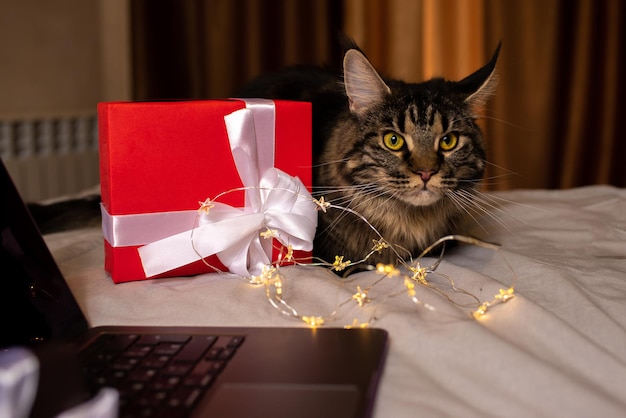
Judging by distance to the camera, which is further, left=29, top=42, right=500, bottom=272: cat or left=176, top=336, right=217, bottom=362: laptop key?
left=29, top=42, right=500, bottom=272: cat

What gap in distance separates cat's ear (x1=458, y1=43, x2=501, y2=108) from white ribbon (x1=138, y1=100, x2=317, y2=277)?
0.36 metres

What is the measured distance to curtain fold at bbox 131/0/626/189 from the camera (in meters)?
2.31

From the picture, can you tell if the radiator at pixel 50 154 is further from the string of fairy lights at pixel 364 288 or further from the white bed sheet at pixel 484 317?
the string of fairy lights at pixel 364 288

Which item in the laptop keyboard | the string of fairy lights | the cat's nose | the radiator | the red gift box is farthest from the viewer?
the radiator

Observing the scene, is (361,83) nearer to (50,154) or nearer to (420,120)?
(420,120)

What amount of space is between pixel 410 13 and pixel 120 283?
185cm

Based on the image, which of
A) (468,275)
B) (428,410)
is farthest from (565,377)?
(468,275)

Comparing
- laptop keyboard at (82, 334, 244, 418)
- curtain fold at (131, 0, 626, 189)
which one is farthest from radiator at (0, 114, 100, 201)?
laptop keyboard at (82, 334, 244, 418)

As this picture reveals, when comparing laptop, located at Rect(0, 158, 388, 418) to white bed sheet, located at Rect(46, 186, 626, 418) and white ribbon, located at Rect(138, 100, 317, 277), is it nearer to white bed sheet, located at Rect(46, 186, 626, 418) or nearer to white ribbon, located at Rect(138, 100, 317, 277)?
white bed sheet, located at Rect(46, 186, 626, 418)

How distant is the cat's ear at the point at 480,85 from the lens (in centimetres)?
118

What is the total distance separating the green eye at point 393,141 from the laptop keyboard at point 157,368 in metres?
0.51

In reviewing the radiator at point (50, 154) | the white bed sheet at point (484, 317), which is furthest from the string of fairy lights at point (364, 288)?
the radiator at point (50, 154)

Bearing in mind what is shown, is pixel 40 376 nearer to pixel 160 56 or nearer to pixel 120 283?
pixel 120 283

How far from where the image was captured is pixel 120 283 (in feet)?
3.32
